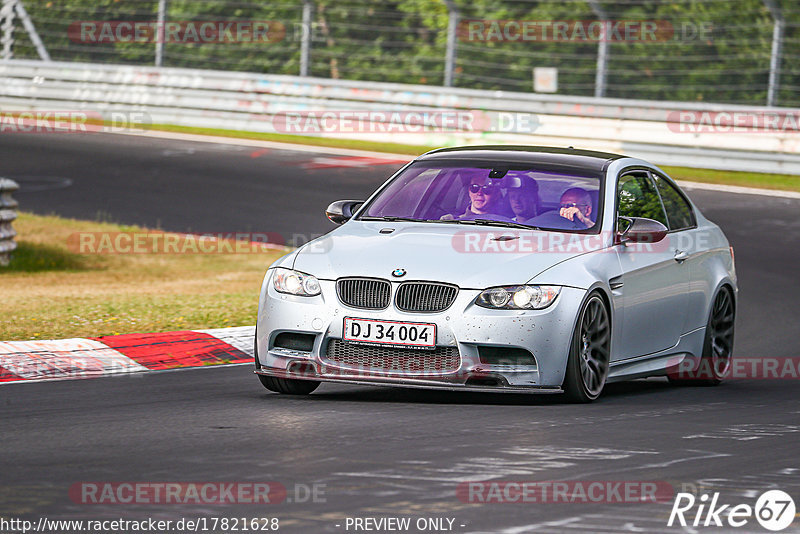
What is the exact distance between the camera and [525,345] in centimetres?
803

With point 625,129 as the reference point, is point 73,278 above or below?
below

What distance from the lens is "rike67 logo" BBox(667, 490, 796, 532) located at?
Answer: 18.1ft

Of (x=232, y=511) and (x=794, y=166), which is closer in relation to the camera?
(x=232, y=511)

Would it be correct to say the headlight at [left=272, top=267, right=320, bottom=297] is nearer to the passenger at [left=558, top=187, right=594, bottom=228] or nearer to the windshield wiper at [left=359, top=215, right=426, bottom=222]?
the windshield wiper at [left=359, top=215, right=426, bottom=222]

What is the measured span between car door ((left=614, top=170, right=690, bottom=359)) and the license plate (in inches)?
54.0

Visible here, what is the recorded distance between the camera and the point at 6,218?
51.5 feet

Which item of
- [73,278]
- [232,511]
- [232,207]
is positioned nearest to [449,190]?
[232,511]

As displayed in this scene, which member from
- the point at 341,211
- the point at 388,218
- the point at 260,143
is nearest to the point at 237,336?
the point at 341,211

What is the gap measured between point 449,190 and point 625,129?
14.1 m

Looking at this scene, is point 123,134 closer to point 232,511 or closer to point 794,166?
point 794,166

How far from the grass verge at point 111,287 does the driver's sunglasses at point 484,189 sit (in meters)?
2.91

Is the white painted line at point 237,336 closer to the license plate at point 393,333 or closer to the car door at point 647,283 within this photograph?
the license plate at point 393,333

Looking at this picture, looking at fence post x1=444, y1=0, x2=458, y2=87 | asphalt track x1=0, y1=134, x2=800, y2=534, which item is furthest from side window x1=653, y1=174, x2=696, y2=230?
fence post x1=444, y1=0, x2=458, y2=87

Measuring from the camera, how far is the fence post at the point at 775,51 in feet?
73.5
